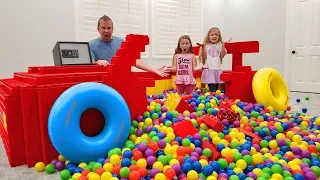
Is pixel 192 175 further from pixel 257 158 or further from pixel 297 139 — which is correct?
pixel 297 139

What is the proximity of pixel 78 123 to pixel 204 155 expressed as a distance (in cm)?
72

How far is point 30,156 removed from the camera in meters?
1.67

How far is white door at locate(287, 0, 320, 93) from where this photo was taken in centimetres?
504

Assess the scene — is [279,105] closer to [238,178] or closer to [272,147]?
[272,147]

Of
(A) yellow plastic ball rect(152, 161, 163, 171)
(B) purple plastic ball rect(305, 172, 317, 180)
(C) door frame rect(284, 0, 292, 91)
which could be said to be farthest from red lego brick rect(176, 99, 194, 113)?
(C) door frame rect(284, 0, 292, 91)

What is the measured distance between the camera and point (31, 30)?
4145 millimetres

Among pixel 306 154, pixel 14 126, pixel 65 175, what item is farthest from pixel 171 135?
pixel 14 126

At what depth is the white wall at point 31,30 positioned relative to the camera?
3959 millimetres

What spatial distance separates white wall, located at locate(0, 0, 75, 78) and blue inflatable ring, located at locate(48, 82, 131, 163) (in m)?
2.86

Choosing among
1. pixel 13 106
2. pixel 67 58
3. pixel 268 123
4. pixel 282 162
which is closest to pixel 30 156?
pixel 13 106

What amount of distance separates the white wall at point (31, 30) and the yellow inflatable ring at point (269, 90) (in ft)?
9.88

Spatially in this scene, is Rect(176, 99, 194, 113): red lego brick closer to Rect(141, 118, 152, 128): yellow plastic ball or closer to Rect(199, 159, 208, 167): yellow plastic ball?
Rect(141, 118, 152, 128): yellow plastic ball

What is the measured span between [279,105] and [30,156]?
2.19 metres

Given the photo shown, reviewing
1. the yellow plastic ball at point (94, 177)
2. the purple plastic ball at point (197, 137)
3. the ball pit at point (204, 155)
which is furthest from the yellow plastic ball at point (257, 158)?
the yellow plastic ball at point (94, 177)
